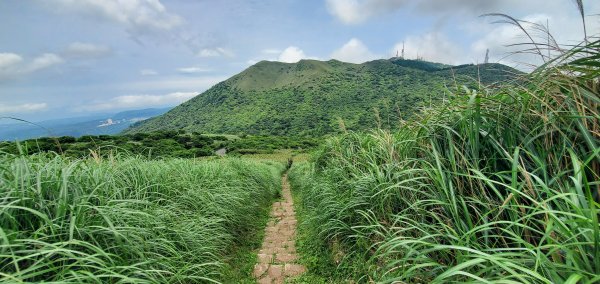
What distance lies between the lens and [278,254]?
4.73 meters

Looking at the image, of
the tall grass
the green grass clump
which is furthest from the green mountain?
the tall grass

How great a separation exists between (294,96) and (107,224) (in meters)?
134

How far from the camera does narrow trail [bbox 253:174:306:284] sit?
3943 millimetres

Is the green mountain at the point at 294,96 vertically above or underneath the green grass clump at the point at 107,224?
above

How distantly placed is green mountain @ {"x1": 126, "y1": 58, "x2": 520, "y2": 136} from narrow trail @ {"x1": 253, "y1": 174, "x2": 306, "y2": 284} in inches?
2728

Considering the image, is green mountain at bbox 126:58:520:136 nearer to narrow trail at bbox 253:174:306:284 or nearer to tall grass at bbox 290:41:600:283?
narrow trail at bbox 253:174:306:284

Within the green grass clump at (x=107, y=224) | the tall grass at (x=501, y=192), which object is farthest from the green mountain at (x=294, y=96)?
the tall grass at (x=501, y=192)

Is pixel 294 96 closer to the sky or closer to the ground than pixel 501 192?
closer to the sky

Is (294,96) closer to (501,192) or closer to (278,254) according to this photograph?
(278,254)

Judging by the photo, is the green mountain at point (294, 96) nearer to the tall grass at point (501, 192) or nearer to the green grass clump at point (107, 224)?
the green grass clump at point (107, 224)

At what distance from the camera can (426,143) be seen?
321 centimetres

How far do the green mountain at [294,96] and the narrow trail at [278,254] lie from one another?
69.3m

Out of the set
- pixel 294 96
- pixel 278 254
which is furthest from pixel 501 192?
pixel 294 96

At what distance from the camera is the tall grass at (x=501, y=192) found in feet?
5.11
